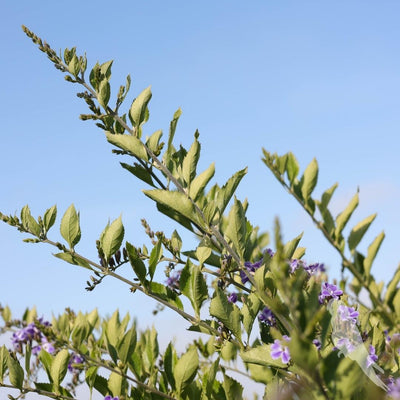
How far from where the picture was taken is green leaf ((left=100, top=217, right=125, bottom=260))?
353cm

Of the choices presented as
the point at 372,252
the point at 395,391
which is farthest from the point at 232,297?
the point at 395,391

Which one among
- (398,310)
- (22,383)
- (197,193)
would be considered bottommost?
(398,310)

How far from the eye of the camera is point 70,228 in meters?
3.81

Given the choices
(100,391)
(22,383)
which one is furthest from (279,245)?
(22,383)

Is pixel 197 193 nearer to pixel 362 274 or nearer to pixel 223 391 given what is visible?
pixel 223 391

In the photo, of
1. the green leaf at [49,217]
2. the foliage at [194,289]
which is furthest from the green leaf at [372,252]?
the green leaf at [49,217]

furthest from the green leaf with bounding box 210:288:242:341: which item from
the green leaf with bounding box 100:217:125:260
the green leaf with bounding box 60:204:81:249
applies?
the green leaf with bounding box 60:204:81:249

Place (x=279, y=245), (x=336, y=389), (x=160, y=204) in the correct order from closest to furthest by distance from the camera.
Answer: (x=279, y=245) → (x=336, y=389) → (x=160, y=204)

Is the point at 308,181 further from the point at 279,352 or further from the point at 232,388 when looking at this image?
the point at 232,388

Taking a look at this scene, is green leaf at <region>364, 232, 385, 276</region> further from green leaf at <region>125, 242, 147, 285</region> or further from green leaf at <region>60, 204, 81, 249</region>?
green leaf at <region>60, 204, 81, 249</region>

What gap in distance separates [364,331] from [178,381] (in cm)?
107

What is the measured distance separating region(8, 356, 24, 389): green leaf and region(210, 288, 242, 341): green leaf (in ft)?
5.26

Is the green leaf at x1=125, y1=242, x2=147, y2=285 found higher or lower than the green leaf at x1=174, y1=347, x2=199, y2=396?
higher

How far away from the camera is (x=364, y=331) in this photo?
3014 mm
